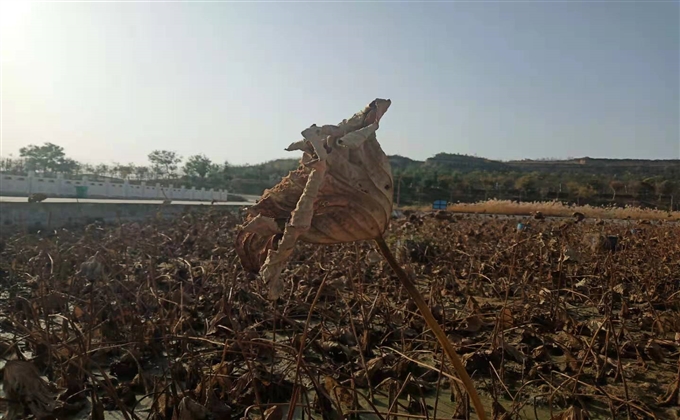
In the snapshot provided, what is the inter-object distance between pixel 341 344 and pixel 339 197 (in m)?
1.97

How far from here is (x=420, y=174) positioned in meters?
51.4

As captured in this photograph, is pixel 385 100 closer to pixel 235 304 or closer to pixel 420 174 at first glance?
pixel 235 304

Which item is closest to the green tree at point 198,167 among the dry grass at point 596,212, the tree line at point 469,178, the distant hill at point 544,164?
the tree line at point 469,178

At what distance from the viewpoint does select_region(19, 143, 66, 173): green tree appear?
58119 millimetres

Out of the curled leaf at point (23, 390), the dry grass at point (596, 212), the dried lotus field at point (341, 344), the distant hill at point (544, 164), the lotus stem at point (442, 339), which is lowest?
the dried lotus field at point (341, 344)

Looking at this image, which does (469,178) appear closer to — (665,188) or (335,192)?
(665,188)

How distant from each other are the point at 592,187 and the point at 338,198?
36.6 meters

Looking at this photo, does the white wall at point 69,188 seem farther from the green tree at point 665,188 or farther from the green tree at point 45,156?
the green tree at point 45,156

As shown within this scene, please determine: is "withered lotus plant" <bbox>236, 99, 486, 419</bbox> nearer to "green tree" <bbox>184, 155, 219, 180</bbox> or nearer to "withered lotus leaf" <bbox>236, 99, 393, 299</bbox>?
"withered lotus leaf" <bbox>236, 99, 393, 299</bbox>

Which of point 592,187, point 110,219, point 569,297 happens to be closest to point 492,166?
point 592,187

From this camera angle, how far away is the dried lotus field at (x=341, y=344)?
6.16 ft

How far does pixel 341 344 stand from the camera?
2.84 meters

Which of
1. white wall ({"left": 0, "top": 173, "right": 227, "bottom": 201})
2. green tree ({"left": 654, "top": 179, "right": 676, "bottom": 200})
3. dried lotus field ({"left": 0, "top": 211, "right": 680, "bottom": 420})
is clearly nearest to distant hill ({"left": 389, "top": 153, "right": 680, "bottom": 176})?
green tree ({"left": 654, "top": 179, "right": 676, "bottom": 200})

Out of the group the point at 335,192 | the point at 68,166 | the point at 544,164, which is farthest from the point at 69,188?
the point at 544,164
